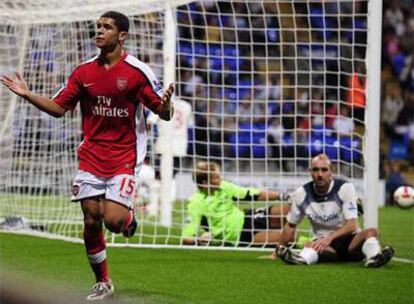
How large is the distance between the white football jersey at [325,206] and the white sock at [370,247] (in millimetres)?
311

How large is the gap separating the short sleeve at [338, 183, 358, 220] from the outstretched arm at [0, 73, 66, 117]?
133 inches

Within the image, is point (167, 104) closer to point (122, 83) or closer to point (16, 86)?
point (122, 83)

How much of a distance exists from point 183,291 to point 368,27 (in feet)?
12.5

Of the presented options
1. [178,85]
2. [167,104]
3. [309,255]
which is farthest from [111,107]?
[178,85]

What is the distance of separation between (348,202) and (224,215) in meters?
2.00

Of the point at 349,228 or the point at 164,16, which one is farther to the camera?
the point at 164,16

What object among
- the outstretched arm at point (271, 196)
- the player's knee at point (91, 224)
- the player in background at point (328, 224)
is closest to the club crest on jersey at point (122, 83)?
the player's knee at point (91, 224)

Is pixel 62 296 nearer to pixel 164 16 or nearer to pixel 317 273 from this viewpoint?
pixel 317 273

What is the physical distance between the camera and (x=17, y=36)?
11.3m

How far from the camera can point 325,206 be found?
830 cm

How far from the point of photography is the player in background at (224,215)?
9.71 meters

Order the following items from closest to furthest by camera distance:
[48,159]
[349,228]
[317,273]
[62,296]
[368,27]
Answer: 1. [62,296]
2. [317,273]
3. [349,228]
4. [368,27]
5. [48,159]

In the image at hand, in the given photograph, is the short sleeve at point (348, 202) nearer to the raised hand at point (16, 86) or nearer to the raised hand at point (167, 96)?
the raised hand at point (167, 96)

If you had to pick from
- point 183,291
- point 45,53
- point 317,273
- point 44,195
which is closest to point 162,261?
point 317,273
